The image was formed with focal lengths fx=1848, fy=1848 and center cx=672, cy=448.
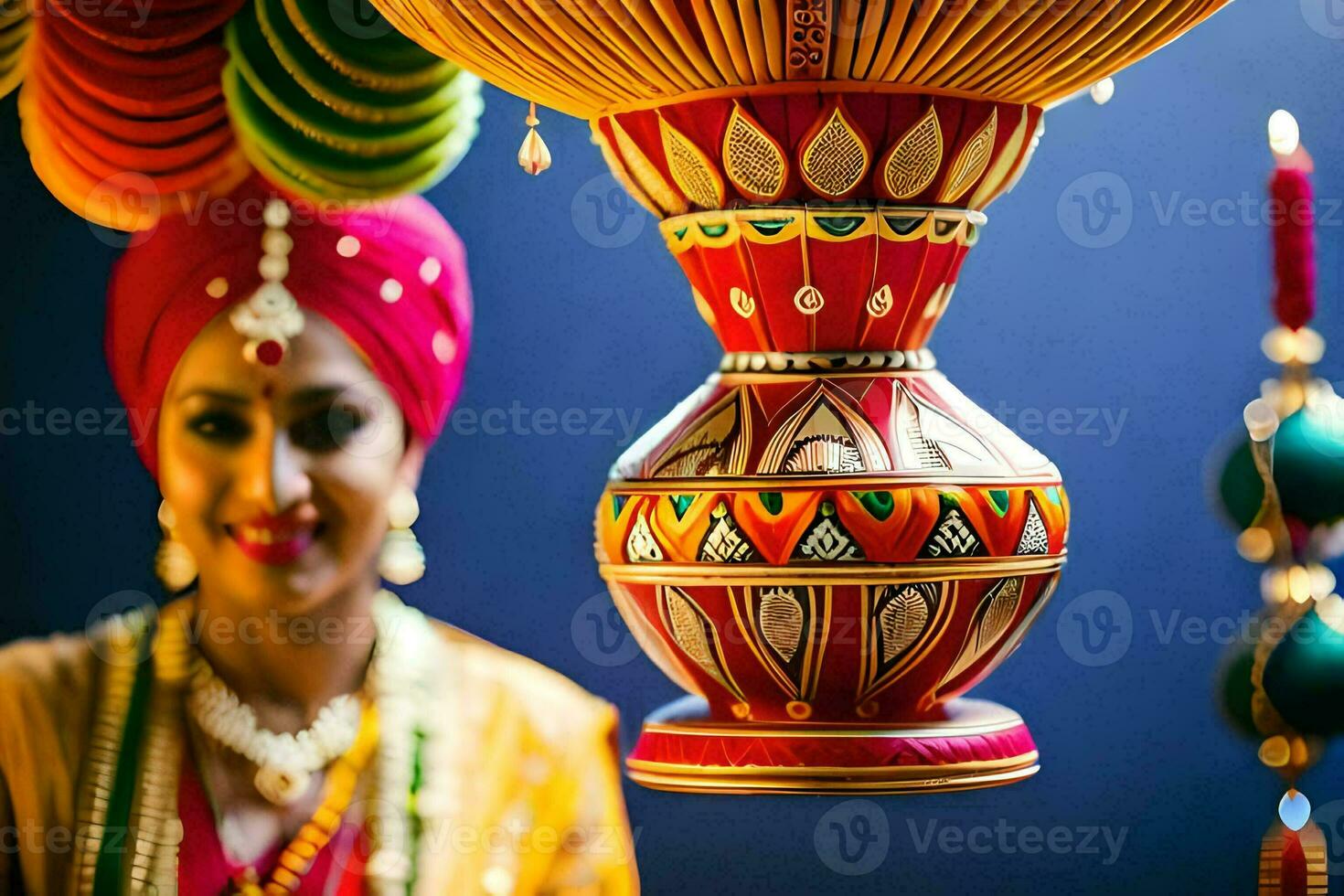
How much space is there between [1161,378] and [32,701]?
897mm

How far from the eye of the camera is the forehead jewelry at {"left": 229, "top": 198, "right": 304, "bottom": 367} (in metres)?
1.27

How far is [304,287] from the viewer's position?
4.19 ft

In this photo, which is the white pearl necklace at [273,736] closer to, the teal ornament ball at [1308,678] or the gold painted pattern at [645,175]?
the gold painted pattern at [645,175]

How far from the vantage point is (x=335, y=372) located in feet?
4.17

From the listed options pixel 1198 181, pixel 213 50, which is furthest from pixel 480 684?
pixel 1198 181

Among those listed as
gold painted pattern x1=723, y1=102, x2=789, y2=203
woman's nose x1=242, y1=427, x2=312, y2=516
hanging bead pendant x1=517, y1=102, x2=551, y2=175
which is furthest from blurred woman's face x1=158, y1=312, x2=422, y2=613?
gold painted pattern x1=723, y1=102, x2=789, y2=203

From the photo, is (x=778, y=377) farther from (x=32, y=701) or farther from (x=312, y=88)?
(x=32, y=701)

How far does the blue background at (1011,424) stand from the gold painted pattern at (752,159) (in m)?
0.47

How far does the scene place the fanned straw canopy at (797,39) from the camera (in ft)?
2.88

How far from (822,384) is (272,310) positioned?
459mm

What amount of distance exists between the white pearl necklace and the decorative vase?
0.34 metres

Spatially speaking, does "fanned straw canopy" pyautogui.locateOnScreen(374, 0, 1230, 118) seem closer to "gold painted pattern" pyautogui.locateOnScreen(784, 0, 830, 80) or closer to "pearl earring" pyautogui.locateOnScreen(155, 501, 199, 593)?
"gold painted pattern" pyautogui.locateOnScreen(784, 0, 830, 80)

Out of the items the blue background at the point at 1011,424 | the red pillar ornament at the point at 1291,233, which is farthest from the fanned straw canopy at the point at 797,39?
the blue background at the point at 1011,424

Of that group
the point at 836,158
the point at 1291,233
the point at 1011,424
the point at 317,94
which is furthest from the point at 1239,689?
the point at 317,94
